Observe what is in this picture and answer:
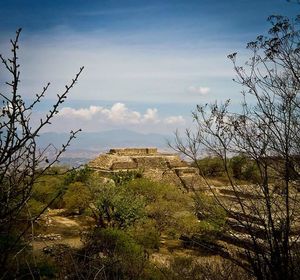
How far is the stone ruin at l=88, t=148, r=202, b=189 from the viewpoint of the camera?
38.2m

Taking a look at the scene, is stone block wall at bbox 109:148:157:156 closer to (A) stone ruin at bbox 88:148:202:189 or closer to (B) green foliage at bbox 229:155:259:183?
(A) stone ruin at bbox 88:148:202:189

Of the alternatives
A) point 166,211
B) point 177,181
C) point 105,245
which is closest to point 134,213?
point 166,211

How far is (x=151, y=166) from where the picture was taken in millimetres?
40250

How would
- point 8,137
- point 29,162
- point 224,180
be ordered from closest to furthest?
point 8,137
point 29,162
point 224,180

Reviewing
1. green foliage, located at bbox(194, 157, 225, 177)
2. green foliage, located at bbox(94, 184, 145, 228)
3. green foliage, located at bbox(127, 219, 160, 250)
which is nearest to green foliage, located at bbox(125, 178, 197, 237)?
green foliage, located at bbox(127, 219, 160, 250)

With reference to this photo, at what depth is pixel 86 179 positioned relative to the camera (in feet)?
98.9

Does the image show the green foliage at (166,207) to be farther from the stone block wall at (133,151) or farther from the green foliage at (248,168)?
the stone block wall at (133,151)

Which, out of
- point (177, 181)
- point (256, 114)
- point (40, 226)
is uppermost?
point (256, 114)

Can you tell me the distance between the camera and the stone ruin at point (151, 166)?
38188 mm

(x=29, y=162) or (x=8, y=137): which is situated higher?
(x=8, y=137)

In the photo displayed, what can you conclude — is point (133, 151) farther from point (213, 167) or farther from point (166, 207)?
point (166, 207)

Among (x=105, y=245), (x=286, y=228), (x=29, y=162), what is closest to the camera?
(x=29, y=162)

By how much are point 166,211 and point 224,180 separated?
19.6m

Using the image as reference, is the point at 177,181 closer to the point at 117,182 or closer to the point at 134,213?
the point at 117,182
